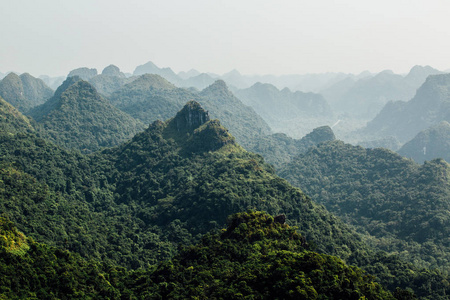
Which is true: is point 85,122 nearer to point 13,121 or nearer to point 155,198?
point 13,121

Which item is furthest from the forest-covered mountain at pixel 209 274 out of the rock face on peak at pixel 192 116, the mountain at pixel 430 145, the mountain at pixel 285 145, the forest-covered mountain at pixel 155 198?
the mountain at pixel 430 145

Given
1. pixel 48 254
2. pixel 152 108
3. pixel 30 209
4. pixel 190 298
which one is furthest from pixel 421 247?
pixel 152 108

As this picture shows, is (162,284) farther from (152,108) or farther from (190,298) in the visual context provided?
(152,108)

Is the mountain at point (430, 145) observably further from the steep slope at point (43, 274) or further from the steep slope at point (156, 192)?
the steep slope at point (43, 274)

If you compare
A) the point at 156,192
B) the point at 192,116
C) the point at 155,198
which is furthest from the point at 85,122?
the point at 155,198

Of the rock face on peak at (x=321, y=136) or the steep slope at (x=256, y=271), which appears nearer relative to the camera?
the steep slope at (x=256, y=271)
